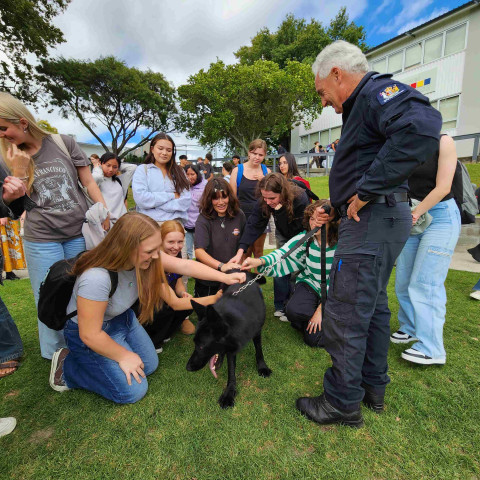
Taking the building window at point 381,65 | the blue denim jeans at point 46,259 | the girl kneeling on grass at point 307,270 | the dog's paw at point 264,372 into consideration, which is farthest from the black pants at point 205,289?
the building window at point 381,65

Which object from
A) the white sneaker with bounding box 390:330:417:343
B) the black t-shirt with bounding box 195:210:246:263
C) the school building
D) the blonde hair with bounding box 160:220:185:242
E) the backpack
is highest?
the school building

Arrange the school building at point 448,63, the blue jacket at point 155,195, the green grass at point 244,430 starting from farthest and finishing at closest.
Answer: the school building at point 448,63 → the blue jacket at point 155,195 → the green grass at point 244,430

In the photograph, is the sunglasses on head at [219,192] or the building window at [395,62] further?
the building window at [395,62]

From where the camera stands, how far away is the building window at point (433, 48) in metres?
17.9

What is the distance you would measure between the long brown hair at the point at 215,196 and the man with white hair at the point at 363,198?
1.88 metres

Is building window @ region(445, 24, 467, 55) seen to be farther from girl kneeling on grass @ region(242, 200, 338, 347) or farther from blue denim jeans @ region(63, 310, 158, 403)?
blue denim jeans @ region(63, 310, 158, 403)

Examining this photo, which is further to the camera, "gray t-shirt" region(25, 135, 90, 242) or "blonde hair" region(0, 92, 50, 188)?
"gray t-shirt" region(25, 135, 90, 242)

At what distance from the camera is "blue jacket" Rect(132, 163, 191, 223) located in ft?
12.3

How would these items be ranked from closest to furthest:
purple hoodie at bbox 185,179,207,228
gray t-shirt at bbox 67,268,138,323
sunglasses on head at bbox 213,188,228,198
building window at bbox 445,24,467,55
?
1. gray t-shirt at bbox 67,268,138,323
2. sunglasses on head at bbox 213,188,228,198
3. purple hoodie at bbox 185,179,207,228
4. building window at bbox 445,24,467,55

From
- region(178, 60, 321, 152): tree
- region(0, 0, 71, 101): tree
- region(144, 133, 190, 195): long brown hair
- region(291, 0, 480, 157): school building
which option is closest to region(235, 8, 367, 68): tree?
region(178, 60, 321, 152): tree

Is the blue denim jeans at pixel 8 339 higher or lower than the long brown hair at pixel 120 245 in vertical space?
lower

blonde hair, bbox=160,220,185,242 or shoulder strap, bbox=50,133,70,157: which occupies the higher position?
shoulder strap, bbox=50,133,70,157

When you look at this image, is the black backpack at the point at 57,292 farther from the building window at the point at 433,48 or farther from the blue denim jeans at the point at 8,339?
the building window at the point at 433,48

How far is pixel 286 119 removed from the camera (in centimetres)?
2627
